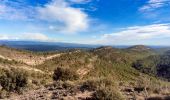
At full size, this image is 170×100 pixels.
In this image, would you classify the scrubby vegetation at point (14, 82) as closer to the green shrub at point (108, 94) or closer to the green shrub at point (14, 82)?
the green shrub at point (14, 82)

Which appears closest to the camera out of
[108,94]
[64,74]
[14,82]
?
[108,94]

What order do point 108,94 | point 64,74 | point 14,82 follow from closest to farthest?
point 108,94 → point 14,82 → point 64,74

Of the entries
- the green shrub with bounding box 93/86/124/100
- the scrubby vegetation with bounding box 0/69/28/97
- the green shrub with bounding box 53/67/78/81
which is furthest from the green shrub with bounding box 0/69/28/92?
the green shrub with bounding box 53/67/78/81

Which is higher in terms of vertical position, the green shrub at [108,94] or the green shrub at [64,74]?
the green shrub at [108,94]

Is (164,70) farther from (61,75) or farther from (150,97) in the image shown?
(150,97)

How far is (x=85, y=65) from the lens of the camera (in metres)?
83.1

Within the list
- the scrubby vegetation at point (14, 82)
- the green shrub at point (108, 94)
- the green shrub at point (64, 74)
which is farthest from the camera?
the green shrub at point (64, 74)

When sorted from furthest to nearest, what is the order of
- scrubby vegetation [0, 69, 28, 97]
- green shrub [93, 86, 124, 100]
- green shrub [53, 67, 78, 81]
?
green shrub [53, 67, 78, 81], scrubby vegetation [0, 69, 28, 97], green shrub [93, 86, 124, 100]

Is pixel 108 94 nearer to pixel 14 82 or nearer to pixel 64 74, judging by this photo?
pixel 14 82

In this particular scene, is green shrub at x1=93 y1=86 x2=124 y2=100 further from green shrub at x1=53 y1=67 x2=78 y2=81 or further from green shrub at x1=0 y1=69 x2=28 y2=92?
green shrub at x1=53 y1=67 x2=78 y2=81

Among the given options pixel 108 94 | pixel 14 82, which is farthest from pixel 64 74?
pixel 108 94

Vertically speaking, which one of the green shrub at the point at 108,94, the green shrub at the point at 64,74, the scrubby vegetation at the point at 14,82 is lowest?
the green shrub at the point at 64,74

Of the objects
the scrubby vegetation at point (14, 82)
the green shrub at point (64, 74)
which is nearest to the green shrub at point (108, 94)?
the scrubby vegetation at point (14, 82)

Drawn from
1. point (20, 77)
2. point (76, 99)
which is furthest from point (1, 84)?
point (76, 99)
